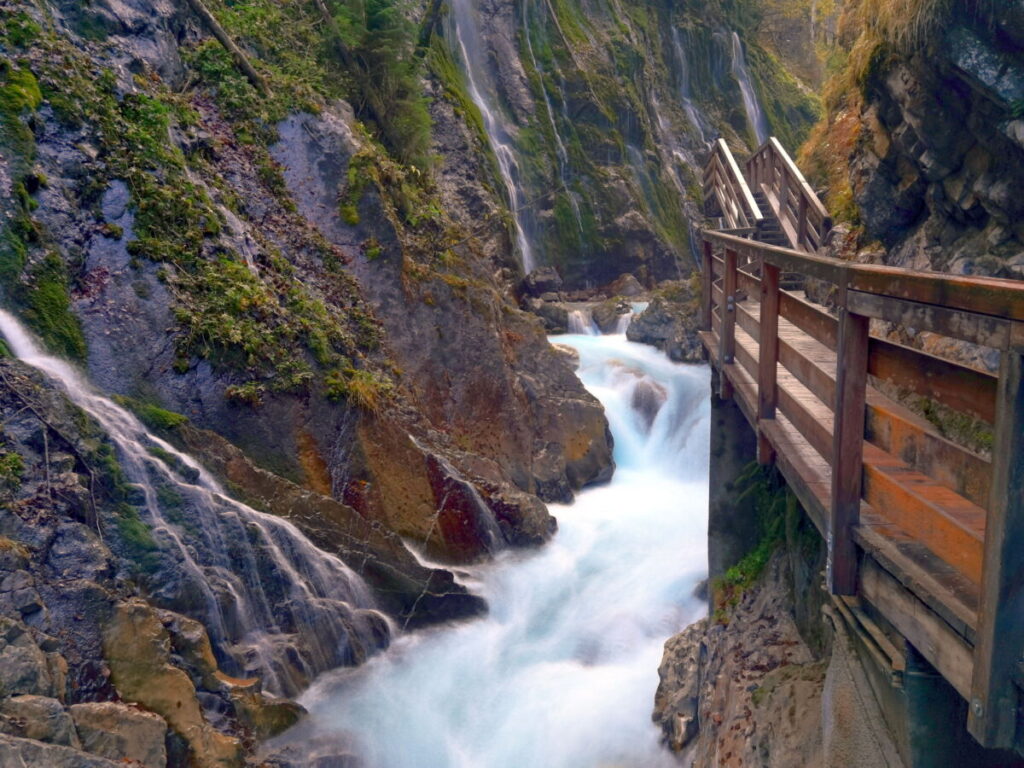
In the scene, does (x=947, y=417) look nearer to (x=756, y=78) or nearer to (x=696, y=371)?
(x=696, y=371)

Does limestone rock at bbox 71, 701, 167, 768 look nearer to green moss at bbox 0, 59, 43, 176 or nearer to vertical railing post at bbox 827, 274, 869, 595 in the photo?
vertical railing post at bbox 827, 274, 869, 595

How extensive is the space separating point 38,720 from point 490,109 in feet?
63.0

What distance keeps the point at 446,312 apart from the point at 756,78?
28.0 meters

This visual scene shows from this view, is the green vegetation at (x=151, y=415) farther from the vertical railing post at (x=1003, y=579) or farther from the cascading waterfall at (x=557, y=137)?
the cascading waterfall at (x=557, y=137)

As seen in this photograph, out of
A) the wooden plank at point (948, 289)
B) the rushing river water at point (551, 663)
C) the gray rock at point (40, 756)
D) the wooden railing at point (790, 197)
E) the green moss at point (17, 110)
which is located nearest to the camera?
the wooden plank at point (948, 289)

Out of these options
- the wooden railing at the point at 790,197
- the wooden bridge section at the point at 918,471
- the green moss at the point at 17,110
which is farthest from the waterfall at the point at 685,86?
the wooden bridge section at the point at 918,471

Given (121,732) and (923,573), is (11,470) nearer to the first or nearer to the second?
(121,732)

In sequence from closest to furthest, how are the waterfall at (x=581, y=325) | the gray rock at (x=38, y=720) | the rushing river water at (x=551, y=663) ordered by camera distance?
1. the gray rock at (x=38, y=720)
2. the rushing river water at (x=551, y=663)
3. the waterfall at (x=581, y=325)

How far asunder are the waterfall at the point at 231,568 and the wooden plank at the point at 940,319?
580 centimetres

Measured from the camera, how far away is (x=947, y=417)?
528cm

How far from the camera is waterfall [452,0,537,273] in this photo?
20578mm

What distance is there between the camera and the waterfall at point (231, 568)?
6.83 m

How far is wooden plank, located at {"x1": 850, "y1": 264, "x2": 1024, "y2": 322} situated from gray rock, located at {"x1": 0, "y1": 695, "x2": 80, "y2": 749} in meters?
5.09

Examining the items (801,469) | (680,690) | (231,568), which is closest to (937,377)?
(801,469)
